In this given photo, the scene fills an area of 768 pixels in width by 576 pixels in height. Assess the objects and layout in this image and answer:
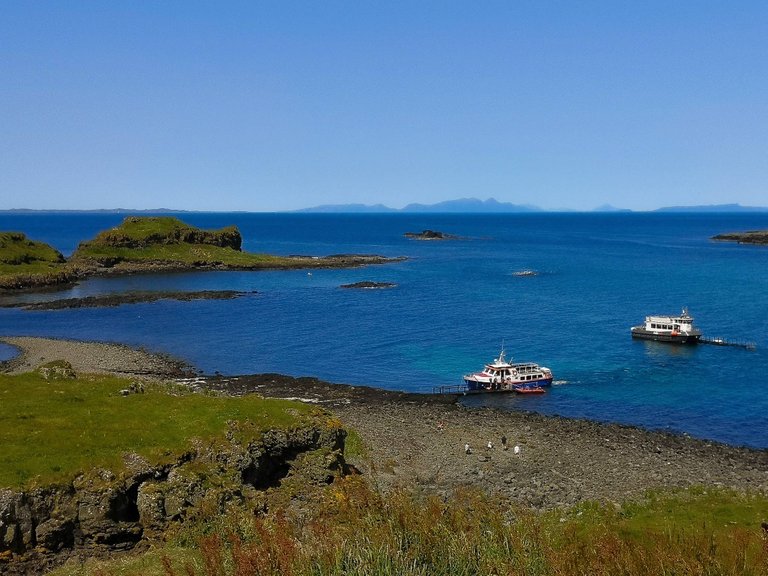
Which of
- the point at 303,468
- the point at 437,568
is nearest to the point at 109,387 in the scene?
the point at 303,468

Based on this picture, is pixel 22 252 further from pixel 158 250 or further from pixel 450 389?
pixel 450 389

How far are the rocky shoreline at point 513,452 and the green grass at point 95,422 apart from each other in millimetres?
8232

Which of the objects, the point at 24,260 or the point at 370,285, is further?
the point at 24,260

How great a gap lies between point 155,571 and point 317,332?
7119cm

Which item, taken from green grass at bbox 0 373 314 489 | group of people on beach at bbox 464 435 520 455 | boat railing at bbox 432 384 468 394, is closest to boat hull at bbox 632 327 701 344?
boat railing at bbox 432 384 468 394

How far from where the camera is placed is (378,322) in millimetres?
96438

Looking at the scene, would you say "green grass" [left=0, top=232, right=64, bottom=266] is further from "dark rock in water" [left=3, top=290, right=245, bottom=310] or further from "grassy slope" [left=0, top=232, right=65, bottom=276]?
"dark rock in water" [left=3, top=290, right=245, bottom=310]

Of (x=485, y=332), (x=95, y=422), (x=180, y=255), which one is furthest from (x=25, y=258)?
(x=95, y=422)

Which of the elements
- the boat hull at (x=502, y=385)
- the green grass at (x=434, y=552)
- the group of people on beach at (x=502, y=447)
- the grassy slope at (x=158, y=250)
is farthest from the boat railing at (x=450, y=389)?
the grassy slope at (x=158, y=250)

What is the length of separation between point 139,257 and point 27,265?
30180mm

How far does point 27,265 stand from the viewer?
140375 mm

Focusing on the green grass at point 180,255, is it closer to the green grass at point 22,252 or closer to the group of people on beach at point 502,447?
the green grass at point 22,252

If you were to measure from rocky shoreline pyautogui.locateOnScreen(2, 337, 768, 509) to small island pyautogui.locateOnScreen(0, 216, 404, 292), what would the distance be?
8434 cm

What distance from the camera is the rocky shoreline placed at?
38.2 m
